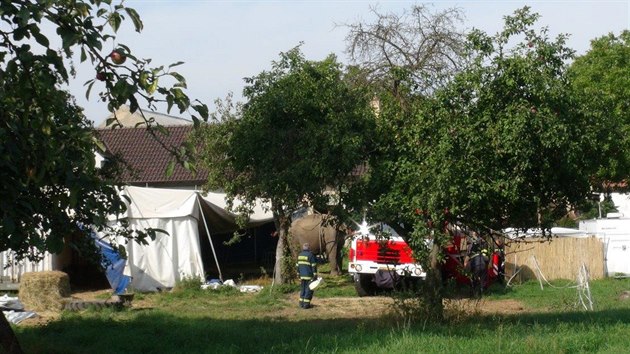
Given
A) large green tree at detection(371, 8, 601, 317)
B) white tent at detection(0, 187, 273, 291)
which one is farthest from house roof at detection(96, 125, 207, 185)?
large green tree at detection(371, 8, 601, 317)

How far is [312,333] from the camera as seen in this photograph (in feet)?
51.7

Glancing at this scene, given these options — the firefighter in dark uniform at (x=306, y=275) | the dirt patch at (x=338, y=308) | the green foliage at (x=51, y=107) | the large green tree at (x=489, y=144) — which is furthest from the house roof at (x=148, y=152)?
the green foliage at (x=51, y=107)

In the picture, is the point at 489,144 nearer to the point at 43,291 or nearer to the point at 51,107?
the point at 51,107

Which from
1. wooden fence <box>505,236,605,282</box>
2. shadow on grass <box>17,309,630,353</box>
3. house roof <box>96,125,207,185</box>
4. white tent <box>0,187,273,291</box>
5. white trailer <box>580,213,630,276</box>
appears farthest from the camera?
house roof <box>96,125,207,185</box>

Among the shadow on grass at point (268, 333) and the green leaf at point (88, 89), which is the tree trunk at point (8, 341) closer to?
the shadow on grass at point (268, 333)

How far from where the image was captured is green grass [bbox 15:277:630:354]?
1312 cm

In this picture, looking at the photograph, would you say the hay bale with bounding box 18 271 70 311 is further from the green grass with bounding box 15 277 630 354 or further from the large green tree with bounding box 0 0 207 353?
the large green tree with bounding box 0 0 207 353

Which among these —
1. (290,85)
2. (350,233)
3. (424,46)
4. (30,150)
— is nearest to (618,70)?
(424,46)

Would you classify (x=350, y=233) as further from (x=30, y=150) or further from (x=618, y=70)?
(x=618, y=70)

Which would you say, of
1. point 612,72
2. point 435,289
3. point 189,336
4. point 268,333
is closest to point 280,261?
point 268,333

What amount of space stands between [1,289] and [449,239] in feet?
52.7

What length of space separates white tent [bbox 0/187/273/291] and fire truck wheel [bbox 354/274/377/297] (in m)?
4.76

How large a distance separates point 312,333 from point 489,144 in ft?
14.2

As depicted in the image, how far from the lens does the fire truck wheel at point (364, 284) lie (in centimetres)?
2534
